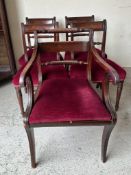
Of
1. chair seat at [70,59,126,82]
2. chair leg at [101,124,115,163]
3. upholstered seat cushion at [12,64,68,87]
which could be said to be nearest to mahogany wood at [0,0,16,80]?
upholstered seat cushion at [12,64,68,87]

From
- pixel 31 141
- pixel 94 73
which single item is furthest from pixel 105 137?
pixel 94 73

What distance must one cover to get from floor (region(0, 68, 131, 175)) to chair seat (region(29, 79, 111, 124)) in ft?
1.34

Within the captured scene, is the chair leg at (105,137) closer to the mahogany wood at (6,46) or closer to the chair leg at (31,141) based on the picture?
the chair leg at (31,141)

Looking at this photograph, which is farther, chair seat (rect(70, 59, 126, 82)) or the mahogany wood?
the mahogany wood

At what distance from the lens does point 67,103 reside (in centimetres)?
115

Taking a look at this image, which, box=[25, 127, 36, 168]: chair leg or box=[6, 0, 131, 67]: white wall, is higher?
box=[6, 0, 131, 67]: white wall

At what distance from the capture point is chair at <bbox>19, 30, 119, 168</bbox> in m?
1.06

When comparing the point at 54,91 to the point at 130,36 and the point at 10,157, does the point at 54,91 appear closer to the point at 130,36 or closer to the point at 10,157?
the point at 10,157

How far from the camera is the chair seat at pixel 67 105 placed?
1055mm

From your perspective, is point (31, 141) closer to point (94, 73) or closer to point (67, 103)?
point (67, 103)

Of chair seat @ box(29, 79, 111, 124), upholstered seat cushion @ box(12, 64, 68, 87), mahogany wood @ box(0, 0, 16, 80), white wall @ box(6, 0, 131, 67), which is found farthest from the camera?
white wall @ box(6, 0, 131, 67)

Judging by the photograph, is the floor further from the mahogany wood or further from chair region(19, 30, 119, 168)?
the mahogany wood

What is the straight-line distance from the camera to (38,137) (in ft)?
4.99

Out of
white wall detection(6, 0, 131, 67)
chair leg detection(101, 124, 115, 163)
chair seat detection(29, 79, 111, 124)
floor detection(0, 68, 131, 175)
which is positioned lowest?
floor detection(0, 68, 131, 175)
